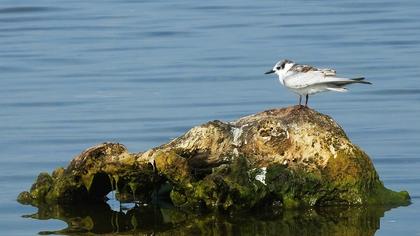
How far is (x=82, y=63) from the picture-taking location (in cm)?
2188

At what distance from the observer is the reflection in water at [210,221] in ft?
38.0

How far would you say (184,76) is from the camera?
2023cm

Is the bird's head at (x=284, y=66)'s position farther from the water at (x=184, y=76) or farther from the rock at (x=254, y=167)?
the water at (x=184, y=76)

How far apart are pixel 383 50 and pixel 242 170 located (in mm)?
11064

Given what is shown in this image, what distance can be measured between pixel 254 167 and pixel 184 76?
8217 millimetres

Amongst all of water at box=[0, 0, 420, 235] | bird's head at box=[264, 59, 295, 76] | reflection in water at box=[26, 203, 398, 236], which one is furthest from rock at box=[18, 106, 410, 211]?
bird's head at box=[264, 59, 295, 76]

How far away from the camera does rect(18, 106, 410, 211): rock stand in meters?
12.0

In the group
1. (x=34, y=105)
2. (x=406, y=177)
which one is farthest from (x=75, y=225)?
(x=34, y=105)

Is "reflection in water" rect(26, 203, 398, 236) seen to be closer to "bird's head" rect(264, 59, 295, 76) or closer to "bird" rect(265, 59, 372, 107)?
"bird" rect(265, 59, 372, 107)

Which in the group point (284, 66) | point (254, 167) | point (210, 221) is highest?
point (284, 66)

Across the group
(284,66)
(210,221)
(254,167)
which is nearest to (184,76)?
(284,66)

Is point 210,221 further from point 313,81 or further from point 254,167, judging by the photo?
point 313,81

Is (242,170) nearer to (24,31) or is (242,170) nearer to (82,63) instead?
(82,63)

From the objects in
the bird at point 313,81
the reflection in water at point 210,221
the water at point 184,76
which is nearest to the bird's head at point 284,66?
the bird at point 313,81
